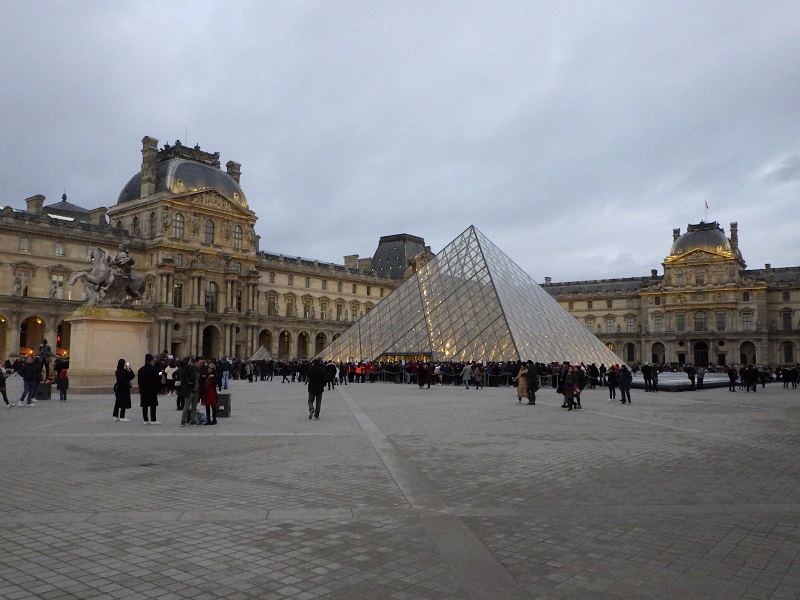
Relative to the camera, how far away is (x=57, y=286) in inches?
1829

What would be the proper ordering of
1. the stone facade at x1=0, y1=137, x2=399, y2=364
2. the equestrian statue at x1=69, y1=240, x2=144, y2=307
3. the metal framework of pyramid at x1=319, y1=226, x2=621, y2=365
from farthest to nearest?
the stone facade at x1=0, y1=137, x2=399, y2=364 → the metal framework of pyramid at x1=319, y1=226, x2=621, y2=365 → the equestrian statue at x1=69, y1=240, x2=144, y2=307

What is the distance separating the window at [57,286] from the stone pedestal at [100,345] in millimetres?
30218

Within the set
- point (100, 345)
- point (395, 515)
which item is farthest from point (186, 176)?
point (395, 515)

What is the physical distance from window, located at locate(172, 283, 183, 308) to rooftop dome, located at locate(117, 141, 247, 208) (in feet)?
23.9

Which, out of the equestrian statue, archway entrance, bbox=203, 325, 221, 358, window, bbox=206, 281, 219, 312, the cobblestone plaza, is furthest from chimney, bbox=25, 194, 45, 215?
the cobblestone plaza

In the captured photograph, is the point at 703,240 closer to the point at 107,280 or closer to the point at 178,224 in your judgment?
the point at 178,224

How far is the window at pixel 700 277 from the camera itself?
7338 cm

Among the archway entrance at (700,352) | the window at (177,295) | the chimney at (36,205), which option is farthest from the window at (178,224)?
the archway entrance at (700,352)

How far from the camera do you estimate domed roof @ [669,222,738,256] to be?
72875mm

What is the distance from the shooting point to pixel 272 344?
59.3 metres

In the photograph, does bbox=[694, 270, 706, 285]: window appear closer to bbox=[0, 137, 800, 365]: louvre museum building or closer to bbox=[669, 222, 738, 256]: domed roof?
bbox=[0, 137, 800, 365]: louvre museum building

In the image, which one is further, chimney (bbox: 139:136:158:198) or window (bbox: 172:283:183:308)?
chimney (bbox: 139:136:158:198)

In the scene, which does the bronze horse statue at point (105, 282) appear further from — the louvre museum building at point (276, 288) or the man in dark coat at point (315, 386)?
the man in dark coat at point (315, 386)

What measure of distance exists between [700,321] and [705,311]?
3.99 feet
